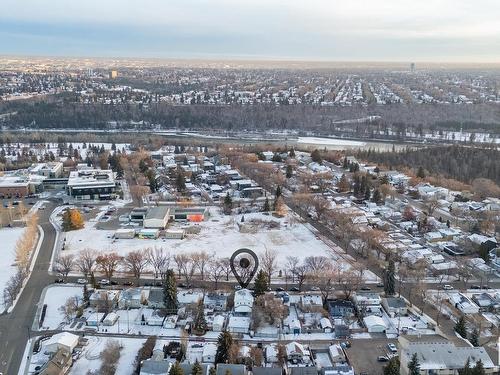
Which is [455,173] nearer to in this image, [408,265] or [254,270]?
[408,265]

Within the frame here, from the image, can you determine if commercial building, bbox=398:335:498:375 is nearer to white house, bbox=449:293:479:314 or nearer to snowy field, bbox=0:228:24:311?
white house, bbox=449:293:479:314

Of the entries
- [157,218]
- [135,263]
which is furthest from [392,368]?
[157,218]

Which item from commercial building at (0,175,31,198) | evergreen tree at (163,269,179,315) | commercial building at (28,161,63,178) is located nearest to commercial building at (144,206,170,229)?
evergreen tree at (163,269,179,315)

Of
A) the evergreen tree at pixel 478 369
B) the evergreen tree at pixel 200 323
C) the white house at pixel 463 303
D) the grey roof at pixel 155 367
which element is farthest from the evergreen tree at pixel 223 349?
the white house at pixel 463 303

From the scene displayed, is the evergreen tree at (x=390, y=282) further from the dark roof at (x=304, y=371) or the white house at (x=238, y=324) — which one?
the dark roof at (x=304, y=371)

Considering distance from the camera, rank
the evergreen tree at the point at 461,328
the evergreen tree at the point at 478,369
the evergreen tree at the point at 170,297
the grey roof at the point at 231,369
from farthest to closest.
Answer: the evergreen tree at the point at 170,297
the evergreen tree at the point at 461,328
the grey roof at the point at 231,369
the evergreen tree at the point at 478,369

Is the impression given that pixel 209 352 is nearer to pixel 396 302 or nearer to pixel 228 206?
pixel 396 302
